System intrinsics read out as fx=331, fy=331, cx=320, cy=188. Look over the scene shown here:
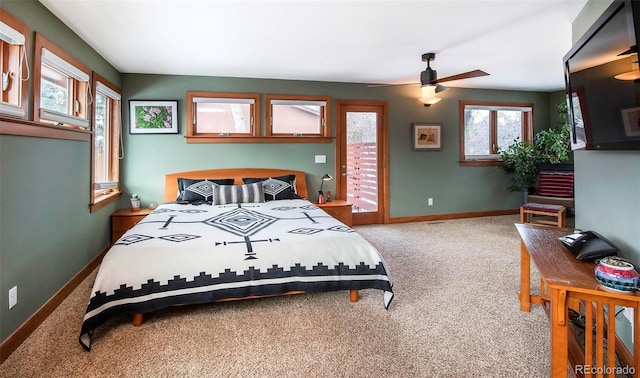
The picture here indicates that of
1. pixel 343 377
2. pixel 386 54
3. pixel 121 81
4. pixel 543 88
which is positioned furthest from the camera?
pixel 543 88

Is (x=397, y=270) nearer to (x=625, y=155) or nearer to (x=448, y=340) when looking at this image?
(x=448, y=340)

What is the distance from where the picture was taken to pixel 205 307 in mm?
2461

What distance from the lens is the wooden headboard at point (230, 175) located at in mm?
4457

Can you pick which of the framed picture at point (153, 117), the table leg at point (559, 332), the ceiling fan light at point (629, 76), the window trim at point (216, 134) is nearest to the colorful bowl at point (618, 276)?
the table leg at point (559, 332)

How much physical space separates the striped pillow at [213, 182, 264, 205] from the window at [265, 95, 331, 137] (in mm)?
1059

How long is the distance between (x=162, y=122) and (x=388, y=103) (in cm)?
337

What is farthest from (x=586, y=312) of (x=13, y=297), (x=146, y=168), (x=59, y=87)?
(x=146, y=168)

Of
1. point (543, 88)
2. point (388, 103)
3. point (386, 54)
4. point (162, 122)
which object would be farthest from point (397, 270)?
point (543, 88)

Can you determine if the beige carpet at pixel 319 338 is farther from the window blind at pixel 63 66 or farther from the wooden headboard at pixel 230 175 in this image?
the window blind at pixel 63 66

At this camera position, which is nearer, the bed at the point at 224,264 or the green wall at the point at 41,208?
the green wall at the point at 41,208

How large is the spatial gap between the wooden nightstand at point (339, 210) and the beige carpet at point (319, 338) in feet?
5.90

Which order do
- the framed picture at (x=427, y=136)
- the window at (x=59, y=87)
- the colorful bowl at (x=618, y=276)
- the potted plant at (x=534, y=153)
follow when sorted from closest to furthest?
the colorful bowl at (x=618, y=276)
the window at (x=59, y=87)
the potted plant at (x=534, y=153)
the framed picture at (x=427, y=136)

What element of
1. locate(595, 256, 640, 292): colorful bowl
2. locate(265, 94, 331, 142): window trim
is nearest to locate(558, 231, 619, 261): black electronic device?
locate(595, 256, 640, 292): colorful bowl

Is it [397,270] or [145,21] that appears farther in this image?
[397,270]
